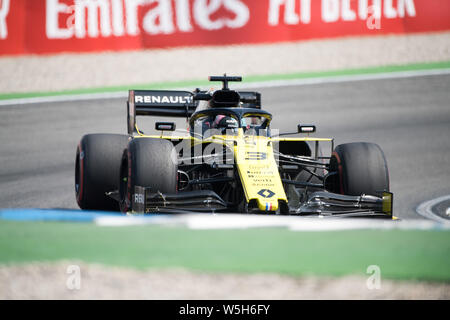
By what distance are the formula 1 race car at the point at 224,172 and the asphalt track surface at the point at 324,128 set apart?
54.2 inches

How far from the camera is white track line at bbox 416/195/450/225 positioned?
26.4 ft

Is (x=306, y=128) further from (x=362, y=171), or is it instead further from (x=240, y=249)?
(x=240, y=249)

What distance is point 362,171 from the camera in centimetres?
714

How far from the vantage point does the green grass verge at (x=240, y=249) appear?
15.7ft

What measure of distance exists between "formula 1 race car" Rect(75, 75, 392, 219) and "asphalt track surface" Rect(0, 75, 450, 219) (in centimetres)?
138

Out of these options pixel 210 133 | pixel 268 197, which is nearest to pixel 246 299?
pixel 268 197

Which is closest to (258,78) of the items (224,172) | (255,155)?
(224,172)

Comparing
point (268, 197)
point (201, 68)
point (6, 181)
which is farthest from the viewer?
point (201, 68)

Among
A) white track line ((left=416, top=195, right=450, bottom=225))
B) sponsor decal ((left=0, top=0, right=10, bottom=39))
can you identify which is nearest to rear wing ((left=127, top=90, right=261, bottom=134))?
white track line ((left=416, top=195, right=450, bottom=225))

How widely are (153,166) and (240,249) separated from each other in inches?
70.8

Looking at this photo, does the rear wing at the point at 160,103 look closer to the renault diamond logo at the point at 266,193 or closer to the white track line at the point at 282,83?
the renault diamond logo at the point at 266,193

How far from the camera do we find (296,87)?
16484mm
